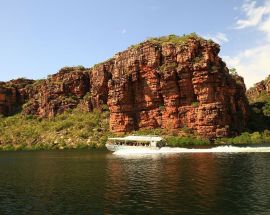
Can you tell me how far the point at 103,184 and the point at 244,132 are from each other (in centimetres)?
11764

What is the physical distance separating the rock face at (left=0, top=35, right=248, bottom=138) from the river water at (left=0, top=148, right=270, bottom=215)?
83.1 meters

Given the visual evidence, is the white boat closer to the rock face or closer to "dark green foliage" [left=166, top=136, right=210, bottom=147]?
"dark green foliage" [left=166, top=136, right=210, bottom=147]

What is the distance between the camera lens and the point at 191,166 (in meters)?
74.2

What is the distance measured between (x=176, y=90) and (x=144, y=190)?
117413 mm

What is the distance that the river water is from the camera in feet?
136

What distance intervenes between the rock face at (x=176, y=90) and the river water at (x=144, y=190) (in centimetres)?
8310

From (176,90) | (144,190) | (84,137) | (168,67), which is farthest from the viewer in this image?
(84,137)

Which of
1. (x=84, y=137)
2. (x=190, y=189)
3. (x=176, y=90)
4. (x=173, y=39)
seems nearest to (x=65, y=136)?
(x=84, y=137)

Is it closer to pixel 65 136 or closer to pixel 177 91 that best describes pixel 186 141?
pixel 177 91

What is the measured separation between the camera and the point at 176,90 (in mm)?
166125

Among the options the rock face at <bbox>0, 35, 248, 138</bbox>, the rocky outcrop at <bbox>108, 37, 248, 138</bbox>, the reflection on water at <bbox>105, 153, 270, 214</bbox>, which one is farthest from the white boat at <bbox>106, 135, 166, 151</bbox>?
the reflection on water at <bbox>105, 153, 270, 214</bbox>

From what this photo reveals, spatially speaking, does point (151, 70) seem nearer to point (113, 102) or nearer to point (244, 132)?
point (113, 102)

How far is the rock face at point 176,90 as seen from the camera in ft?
518

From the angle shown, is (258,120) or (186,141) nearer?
(186,141)
